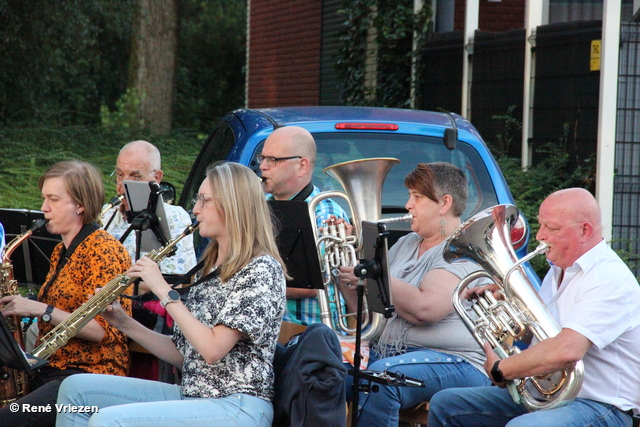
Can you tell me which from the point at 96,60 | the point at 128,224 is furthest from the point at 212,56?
the point at 128,224

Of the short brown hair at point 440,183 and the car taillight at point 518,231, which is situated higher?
the short brown hair at point 440,183

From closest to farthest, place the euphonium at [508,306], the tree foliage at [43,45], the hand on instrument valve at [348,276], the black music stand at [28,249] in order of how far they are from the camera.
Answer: the euphonium at [508,306] < the hand on instrument valve at [348,276] < the black music stand at [28,249] < the tree foliage at [43,45]

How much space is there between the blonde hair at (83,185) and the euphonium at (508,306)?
1640 millimetres

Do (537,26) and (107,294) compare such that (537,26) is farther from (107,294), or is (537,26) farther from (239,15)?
(239,15)

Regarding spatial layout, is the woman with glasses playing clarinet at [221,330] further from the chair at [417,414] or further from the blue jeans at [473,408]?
the chair at [417,414]

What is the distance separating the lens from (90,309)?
3.54 meters

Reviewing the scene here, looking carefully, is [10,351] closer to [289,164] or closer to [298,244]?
[298,244]

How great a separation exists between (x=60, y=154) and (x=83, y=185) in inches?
251

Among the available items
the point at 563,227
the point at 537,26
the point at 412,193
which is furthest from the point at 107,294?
the point at 537,26

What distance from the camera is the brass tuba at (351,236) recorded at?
3934mm

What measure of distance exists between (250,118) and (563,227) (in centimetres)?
237

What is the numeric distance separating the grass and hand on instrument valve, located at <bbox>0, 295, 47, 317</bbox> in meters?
4.44

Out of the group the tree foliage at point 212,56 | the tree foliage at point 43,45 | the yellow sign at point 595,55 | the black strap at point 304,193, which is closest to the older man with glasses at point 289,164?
the black strap at point 304,193

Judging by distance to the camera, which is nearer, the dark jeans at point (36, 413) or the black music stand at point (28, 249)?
the dark jeans at point (36, 413)
